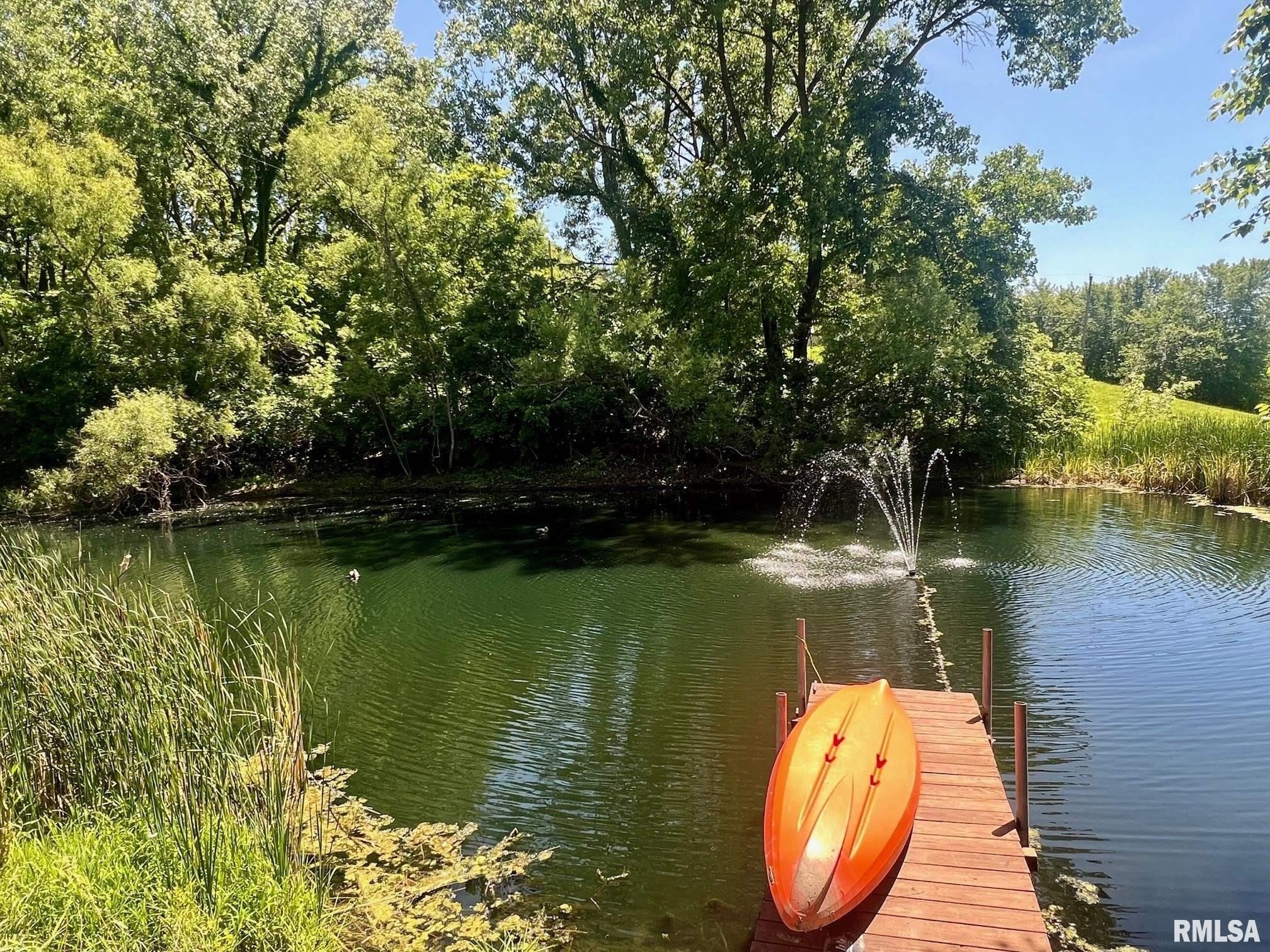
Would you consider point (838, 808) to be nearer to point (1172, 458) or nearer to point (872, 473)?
point (872, 473)

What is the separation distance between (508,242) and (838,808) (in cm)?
2040

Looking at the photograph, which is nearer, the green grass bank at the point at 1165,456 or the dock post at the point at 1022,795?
the dock post at the point at 1022,795

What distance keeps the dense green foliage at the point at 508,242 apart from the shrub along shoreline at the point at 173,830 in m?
14.8

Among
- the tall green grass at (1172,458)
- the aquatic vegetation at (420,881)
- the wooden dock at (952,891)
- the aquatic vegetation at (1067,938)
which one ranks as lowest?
the aquatic vegetation at (420,881)

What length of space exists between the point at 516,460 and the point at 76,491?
1192cm

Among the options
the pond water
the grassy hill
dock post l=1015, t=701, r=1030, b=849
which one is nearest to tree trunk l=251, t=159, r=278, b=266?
the pond water

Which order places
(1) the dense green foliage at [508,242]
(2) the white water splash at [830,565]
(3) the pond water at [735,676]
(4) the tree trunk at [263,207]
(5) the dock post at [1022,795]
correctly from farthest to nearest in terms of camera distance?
(4) the tree trunk at [263,207] → (1) the dense green foliage at [508,242] → (2) the white water splash at [830,565] → (3) the pond water at [735,676] → (5) the dock post at [1022,795]

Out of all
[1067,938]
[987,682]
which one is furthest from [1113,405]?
[1067,938]

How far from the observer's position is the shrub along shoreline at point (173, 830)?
11.5 feet

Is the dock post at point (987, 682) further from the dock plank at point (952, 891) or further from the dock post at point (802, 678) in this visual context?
the dock post at point (802, 678)

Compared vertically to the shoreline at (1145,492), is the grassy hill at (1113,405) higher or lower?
higher

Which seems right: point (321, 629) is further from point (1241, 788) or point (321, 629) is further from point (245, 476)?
point (245, 476)

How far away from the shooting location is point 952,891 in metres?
3.89

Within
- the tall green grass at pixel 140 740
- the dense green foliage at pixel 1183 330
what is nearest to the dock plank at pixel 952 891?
the tall green grass at pixel 140 740
